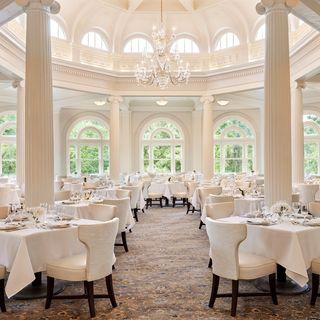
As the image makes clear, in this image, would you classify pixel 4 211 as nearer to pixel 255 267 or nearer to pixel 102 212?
pixel 102 212

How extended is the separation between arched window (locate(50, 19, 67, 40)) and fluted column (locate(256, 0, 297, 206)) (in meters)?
8.49

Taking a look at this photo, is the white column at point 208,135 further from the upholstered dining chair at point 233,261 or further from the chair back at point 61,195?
the upholstered dining chair at point 233,261

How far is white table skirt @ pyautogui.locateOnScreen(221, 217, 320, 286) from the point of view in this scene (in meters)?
4.25

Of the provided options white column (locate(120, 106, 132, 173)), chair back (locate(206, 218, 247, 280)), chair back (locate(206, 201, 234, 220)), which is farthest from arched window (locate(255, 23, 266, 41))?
chair back (locate(206, 218, 247, 280))

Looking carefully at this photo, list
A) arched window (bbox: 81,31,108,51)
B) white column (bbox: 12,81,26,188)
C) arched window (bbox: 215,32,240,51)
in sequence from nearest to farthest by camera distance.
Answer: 1. white column (bbox: 12,81,26,188)
2. arched window (bbox: 81,31,108,51)
3. arched window (bbox: 215,32,240,51)

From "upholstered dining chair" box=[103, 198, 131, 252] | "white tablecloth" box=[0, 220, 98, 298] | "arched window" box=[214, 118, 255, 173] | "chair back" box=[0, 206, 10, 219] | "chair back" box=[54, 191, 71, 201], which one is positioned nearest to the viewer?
"white tablecloth" box=[0, 220, 98, 298]

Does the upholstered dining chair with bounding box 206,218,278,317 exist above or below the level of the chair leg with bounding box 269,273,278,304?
above

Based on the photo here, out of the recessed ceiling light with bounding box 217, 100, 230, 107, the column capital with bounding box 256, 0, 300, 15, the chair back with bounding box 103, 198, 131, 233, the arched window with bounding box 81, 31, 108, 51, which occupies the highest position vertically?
the arched window with bounding box 81, 31, 108, 51

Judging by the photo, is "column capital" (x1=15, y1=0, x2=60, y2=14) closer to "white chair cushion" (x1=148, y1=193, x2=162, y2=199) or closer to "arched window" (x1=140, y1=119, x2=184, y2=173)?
"white chair cushion" (x1=148, y1=193, x2=162, y2=199)

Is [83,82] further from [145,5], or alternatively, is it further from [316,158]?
[316,158]

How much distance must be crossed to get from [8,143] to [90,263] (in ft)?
→ 47.9

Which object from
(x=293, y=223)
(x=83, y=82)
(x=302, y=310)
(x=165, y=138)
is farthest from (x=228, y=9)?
(x=302, y=310)

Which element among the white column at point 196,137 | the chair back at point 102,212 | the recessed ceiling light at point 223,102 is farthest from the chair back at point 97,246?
the white column at point 196,137

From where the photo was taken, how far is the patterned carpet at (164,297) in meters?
4.04
